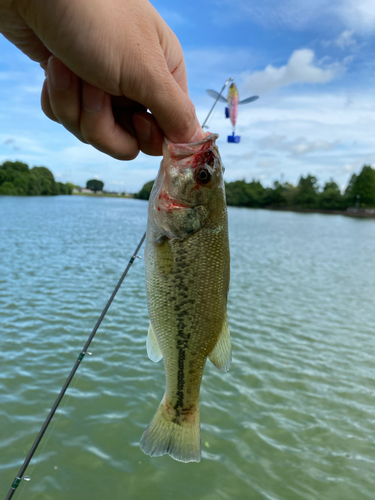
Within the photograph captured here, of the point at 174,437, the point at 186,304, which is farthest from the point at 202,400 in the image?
the point at 186,304

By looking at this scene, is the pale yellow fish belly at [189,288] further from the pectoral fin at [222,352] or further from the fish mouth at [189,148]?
the fish mouth at [189,148]

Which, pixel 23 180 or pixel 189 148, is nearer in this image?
pixel 189 148

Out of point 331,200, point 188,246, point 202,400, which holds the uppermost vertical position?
point 331,200

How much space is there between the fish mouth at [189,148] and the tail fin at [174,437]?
163 centimetres

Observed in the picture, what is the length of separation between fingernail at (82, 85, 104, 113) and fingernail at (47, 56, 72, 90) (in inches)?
3.8

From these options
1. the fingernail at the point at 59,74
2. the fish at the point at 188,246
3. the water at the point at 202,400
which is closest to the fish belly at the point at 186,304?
the fish at the point at 188,246

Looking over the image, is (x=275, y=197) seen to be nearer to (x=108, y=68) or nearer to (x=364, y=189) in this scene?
(x=364, y=189)

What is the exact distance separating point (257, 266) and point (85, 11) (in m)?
18.7

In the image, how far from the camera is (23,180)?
336ft

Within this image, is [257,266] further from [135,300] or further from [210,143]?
[210,143]

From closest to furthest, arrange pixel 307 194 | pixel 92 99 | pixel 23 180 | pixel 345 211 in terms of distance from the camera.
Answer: pixel 92 99
pixel 23 180
pixel 345 211
pixel 307 194

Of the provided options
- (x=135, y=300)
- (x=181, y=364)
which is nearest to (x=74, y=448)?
(x=181, y=364)

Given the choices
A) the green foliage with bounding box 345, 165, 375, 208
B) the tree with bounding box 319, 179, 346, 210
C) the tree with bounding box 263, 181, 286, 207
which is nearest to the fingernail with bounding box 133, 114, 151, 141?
the green foliage with bounding box 345, 165, 375, 208

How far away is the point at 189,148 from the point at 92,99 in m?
0.58
